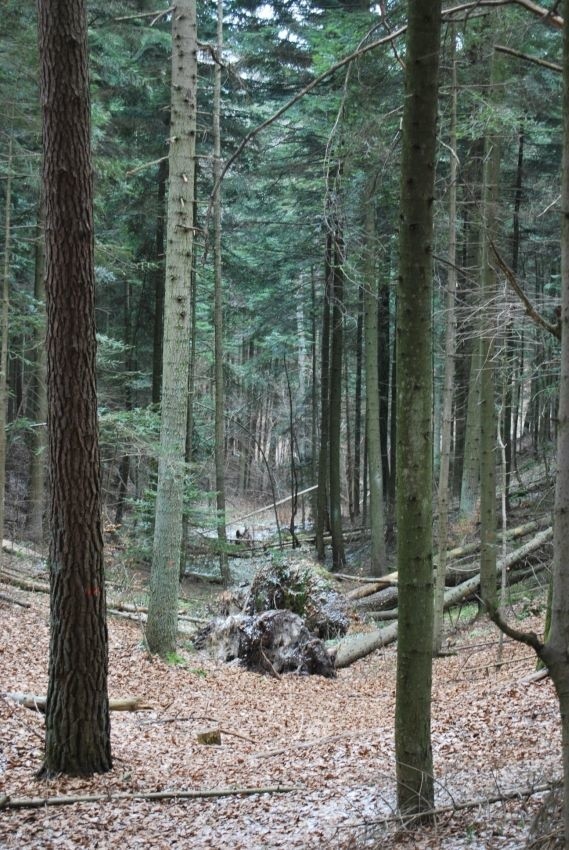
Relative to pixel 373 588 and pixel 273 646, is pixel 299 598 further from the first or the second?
pixel 373 588

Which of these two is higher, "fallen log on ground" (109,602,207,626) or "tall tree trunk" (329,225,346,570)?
"tall tree trunk" (329,225,346,570)

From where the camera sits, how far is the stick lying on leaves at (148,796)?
522cm

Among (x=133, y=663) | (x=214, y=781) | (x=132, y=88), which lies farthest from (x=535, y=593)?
(x=132, y=88)

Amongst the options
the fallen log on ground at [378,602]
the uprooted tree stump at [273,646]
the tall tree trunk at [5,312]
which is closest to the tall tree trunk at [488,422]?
the uprooted tree stump at [273,646]

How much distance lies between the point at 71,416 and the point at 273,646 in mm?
6720

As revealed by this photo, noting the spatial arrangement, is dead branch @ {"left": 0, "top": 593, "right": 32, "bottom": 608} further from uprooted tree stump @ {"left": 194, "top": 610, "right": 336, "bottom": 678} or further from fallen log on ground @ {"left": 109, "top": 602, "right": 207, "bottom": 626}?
uprooted tree stump @ {"left": 194, "top": 610, "right": 336, "bottom": 678}

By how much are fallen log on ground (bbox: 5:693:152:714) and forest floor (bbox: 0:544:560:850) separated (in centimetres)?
13

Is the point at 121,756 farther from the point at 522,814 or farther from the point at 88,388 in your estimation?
the point at 522,814

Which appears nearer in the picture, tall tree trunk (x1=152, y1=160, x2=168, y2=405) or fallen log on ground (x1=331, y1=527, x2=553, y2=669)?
fallen log on ground (x1=331, y1=527, x2=553, y2=669)

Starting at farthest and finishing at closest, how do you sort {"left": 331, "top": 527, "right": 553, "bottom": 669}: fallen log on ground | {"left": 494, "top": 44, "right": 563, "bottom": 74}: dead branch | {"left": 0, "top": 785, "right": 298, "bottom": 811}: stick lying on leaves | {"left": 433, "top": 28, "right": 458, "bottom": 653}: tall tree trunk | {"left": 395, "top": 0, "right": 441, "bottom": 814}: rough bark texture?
{"left": 331, "top": 527, "right": 553, "bottom": 669}: fallen log on ground, {"left": 433, "top": 28, "right": 458, "bottom": 653}: tall tree trunk, {"left": 0, "top": 785, "right": 298, "bottom": 811}: stick lying on leaves, {"left": 395, "top": 0, "right": 441, "bottom": 814}: rough bark texture, {"left": 494, "top": 44, "right": 563, "bottom": 74}: dead branch

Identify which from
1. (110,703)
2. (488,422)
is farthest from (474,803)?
(488,422)

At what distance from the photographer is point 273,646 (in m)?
11.2

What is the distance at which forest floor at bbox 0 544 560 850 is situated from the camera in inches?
181

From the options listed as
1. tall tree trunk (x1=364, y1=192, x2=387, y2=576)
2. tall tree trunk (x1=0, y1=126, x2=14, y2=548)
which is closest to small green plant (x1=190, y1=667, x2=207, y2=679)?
tall tree trunk (x1=0, y1=126, x2=14, y2=548)
